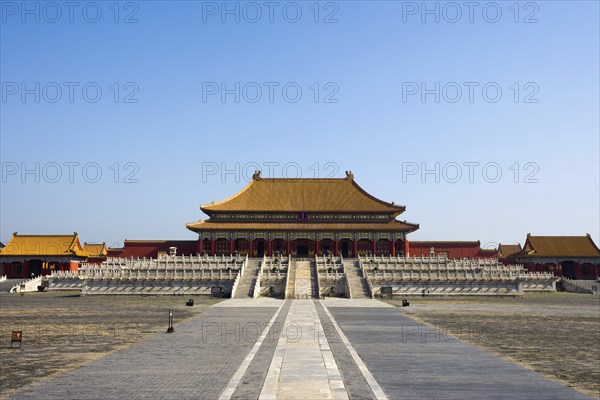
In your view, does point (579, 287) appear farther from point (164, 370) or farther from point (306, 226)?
point (164, 370)

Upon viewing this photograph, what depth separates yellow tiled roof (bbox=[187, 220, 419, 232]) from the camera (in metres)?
68.2

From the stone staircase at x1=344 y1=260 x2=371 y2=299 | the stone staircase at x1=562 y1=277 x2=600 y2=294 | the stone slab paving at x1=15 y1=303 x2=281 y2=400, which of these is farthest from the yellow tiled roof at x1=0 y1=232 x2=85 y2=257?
the stone staircase at x1=562 y1=277 x2=600 y2=294

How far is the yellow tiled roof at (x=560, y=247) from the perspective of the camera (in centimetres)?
7388

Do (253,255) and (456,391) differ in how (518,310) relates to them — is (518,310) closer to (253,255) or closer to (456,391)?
(456,391)

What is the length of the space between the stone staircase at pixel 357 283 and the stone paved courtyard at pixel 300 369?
22095 mm

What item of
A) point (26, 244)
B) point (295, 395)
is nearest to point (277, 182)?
point (26, 244)

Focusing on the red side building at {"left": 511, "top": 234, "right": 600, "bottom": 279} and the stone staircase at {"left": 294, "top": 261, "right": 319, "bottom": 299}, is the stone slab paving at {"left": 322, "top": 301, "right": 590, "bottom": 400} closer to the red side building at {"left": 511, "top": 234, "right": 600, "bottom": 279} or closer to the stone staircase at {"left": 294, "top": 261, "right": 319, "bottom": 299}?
the stone staircase at {"left": 294, "top": 261, "right": 319, "bottom": 299}

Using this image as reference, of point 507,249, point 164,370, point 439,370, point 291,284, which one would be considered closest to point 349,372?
point 439,370

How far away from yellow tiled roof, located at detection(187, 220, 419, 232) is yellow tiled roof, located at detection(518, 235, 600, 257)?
18785 mm

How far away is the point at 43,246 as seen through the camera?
74438mm

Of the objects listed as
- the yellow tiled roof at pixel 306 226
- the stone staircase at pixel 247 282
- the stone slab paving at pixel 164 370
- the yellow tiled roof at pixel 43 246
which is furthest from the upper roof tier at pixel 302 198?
the stone slab paving at pixel 164 370

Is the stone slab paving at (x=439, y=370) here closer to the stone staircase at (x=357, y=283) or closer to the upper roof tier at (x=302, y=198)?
the stone staircase at (x=357, y=283)

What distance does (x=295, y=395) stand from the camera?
10.9 m

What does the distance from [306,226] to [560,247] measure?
3571 cm
